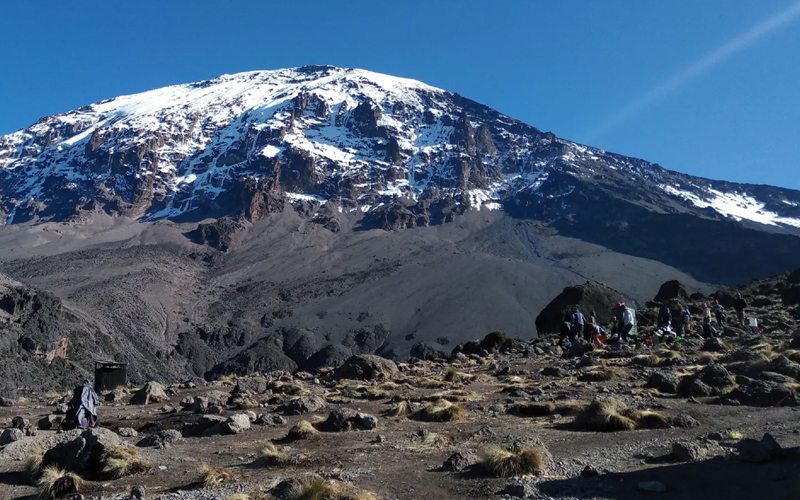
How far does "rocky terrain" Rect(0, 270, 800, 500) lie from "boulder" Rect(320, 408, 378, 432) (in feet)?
0.10

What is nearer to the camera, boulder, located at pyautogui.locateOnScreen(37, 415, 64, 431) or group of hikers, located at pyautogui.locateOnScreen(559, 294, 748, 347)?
boulder, located at pyautogui.locateOnScreen(37, 415, 64, 431)

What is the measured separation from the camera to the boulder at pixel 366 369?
17469 mm

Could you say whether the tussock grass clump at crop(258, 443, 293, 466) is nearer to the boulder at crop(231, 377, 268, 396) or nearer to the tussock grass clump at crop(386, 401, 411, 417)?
the tussock grass clump at crop(386, 401, 411, 417)

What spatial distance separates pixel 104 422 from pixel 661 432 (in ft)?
34.3

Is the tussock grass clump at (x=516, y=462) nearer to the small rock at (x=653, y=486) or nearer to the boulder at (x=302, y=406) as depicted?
the small rock at (x=653, y=486)

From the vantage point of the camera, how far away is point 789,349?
13.8m

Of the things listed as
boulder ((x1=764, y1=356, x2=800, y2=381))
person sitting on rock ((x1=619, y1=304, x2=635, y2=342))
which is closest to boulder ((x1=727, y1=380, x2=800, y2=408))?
boulder ((x1=764, y1=356, x2=800, y2=381))

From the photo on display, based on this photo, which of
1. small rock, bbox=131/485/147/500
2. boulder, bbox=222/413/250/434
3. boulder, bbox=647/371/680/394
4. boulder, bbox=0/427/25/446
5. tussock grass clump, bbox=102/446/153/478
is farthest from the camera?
boulder, bbox=647/371/680/394

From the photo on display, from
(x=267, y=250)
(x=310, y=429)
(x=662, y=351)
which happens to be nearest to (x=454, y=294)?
(x=267, y=250)

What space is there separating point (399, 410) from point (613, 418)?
12.7ft

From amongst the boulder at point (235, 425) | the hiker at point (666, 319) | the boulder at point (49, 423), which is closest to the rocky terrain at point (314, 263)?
the hiker at point (666, 319)

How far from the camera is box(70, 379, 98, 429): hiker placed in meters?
10.9

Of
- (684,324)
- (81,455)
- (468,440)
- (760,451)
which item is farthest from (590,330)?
(81,455)

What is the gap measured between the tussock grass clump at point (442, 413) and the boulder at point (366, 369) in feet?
21.4
